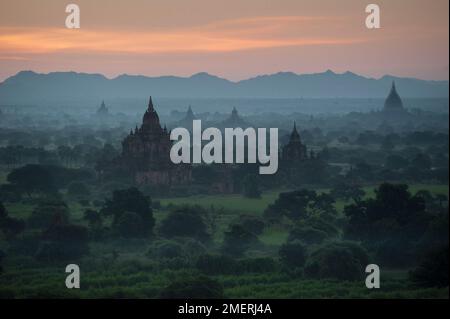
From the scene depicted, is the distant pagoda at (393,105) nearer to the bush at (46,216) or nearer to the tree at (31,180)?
the tree at (31,180)

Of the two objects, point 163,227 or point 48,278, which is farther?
point 163,227

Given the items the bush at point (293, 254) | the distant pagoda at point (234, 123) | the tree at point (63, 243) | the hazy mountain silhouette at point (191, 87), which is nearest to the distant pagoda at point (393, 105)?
the hazy mountain silhouette at point (191, 87)

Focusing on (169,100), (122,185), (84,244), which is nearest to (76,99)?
(169,100)

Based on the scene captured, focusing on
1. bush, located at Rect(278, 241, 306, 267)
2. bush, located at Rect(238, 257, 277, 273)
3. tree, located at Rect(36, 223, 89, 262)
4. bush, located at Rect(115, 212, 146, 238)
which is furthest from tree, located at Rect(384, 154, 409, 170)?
tree, located at Rect(36, 223, 89, 262)

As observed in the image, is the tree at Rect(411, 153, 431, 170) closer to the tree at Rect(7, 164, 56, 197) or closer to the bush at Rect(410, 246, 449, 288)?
the tree at Rect(7, 164, 56, 197)

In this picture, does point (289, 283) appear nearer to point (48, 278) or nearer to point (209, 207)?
point (48, 278)

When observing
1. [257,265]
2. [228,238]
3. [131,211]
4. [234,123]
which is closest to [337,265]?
[257,265]
